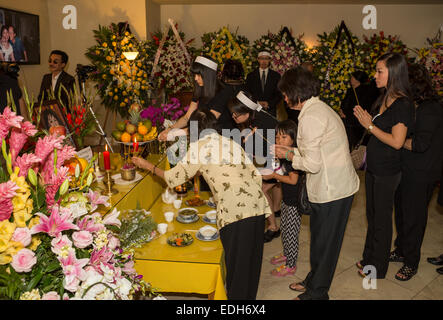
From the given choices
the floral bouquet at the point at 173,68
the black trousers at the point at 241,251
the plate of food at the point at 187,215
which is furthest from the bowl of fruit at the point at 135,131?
the floral bouquet at the point at 173,68

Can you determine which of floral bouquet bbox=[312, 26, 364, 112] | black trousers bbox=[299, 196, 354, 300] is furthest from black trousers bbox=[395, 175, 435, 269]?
floral bouquet bbox=[312, 26, 364, 112]

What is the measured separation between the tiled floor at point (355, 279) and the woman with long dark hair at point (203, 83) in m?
1.45

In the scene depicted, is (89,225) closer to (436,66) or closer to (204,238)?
(204,238)

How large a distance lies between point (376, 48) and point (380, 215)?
445cm

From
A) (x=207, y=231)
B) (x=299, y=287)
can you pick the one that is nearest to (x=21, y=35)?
(x=207, y=231)

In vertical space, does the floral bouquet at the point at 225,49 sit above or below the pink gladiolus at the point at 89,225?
above

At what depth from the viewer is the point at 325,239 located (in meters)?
2.43

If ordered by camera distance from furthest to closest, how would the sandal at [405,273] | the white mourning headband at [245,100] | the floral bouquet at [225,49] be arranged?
the floral bouquet at [225,49] < the sandal at [405,273] < the white mourning headband at [245,100]

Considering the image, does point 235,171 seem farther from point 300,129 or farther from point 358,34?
point 358,34

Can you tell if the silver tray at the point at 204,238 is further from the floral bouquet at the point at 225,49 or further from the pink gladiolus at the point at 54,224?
the floral bouquet at the point at 225,49

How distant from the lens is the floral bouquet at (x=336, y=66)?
6.03 meters

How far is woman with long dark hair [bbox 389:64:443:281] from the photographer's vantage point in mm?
2672
